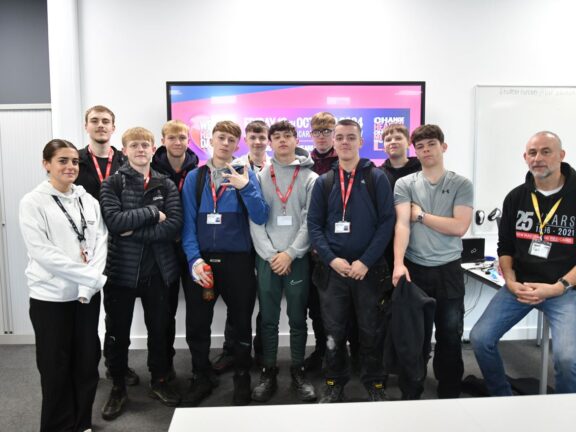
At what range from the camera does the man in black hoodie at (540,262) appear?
228cm

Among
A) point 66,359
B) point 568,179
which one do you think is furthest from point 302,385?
point 568,179

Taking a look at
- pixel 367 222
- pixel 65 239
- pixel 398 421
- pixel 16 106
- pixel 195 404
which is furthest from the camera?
pixel 16 106

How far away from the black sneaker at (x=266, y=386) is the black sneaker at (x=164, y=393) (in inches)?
20.4

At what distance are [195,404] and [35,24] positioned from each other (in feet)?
11.7

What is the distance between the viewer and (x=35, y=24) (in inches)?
143

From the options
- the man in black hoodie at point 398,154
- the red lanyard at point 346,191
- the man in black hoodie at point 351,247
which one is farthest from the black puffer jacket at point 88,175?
the man in black hoodie at point 398,154

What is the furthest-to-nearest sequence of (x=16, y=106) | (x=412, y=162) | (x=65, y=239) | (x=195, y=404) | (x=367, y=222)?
(x=16, y=106) → (x=412, y=162) → (x=195, y=404) → (x=367, y=222) → (x=65, y=239)

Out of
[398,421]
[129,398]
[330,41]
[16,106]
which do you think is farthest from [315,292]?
[16,106]

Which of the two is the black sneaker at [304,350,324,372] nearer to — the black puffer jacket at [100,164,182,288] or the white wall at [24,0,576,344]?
the black puffer jacket at [100,164,182,288]

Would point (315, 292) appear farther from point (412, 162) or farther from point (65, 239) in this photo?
point (65, 239)

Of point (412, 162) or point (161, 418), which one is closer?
point (161, 418)

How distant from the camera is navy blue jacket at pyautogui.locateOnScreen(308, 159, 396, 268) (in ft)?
7.77

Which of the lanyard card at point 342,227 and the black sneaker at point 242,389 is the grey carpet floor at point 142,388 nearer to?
the black sneaker at point 242,389

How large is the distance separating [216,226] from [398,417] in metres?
1.59
